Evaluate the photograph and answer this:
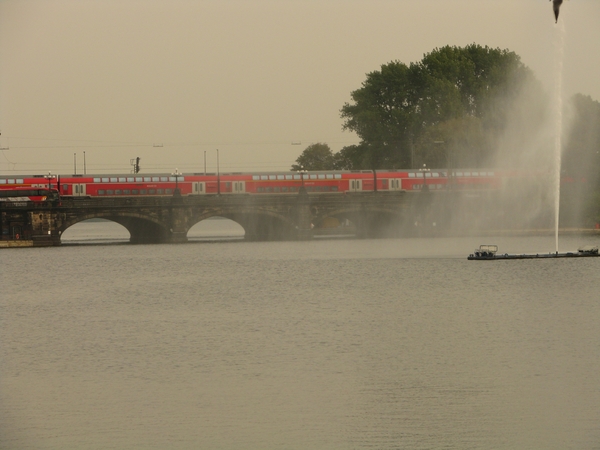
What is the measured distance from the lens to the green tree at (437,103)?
104 m

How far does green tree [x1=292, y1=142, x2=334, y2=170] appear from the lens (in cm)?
15450

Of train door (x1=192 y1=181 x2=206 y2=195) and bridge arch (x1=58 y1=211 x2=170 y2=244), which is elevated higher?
train door (x1=192 y1=181 x2=206 y2=195)

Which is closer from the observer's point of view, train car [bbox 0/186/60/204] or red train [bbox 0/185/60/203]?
red train [bbox 0/185/60/203]

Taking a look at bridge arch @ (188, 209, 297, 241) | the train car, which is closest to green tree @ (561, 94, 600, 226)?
bridge arch @ (188, 209, 297, 241)

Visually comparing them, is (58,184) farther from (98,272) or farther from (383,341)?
(383,341)

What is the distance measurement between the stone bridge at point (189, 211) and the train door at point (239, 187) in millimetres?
2669

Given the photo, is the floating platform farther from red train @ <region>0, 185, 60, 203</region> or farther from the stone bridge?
red train @ <region>0, 185, 60, 203</region>

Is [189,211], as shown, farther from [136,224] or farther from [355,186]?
[355,186]

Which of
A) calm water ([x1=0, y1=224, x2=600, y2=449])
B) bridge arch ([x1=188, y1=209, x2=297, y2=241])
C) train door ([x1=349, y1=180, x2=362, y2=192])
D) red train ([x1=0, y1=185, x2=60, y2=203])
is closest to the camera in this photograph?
calm water ([x1=0, y1=224, x2=600, y2=449])

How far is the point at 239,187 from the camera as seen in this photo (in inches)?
4023

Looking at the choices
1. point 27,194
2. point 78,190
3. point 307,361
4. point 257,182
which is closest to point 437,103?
point 257,182

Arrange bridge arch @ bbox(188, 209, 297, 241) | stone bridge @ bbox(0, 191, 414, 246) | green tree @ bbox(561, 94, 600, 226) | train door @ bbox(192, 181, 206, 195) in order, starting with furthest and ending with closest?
train door @ bbox(192, 181, 206, 195), green tree @ bbox(561, 94, 600, 226), bridge arch @ bbox(188, 209, 297, 241), stone bridge @ bbox(0, 191, 414, 246)

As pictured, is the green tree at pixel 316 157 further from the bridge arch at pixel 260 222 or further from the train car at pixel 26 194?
the train car at pixel 26 194

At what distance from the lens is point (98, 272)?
66938 millimetres
